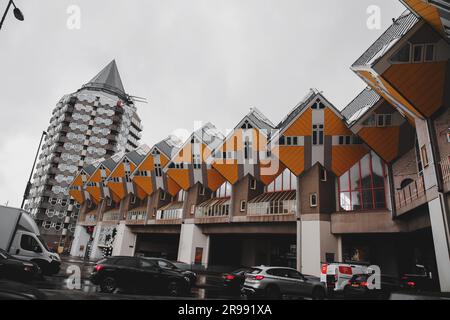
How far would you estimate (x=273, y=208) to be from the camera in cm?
2450

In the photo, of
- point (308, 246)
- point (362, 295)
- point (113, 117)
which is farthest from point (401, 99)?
point (113, 117)

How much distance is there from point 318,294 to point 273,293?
264 centimetres

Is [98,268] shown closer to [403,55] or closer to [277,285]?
[277,285]

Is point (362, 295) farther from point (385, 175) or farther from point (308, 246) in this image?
point (385, 175)

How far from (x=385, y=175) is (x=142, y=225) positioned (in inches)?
1205

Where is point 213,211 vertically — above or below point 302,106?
below

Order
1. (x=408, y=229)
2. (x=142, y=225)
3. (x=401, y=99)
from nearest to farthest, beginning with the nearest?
(x=401, y=99), (x=408, y=229), (x=142, y=225)

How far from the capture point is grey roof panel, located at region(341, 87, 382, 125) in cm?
1898

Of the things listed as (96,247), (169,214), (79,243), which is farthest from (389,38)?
(79,243)

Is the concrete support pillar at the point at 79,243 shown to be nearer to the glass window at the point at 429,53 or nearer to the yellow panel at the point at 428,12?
the glass window at the point at 429,53

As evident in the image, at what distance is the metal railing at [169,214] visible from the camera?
109ft

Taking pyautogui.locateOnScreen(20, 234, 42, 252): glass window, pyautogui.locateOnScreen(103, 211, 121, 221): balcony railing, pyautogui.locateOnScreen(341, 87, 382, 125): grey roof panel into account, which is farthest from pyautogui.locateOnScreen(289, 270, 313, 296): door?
pyautogui.locateOnScreen(103, 211, 121, 221): balcony railing

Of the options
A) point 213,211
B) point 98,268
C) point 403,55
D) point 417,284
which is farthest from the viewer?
point 213,211
